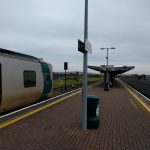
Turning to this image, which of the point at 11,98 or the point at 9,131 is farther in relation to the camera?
the point at 11,98

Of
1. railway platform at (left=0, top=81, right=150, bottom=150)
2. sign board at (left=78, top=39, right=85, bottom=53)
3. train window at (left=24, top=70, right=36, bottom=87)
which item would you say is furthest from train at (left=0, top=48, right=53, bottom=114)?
sign board at (left=78, top=39, right=85, bottom=53)

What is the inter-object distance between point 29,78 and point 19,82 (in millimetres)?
1701

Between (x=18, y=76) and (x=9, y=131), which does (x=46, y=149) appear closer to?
(x=9, y=131)

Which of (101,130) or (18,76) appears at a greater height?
Result: (18,76)

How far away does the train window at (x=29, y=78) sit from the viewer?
15535 millimetres

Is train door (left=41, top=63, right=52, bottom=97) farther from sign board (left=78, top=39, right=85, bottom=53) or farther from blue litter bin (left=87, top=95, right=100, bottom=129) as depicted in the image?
sign board (left=78, top=39, right=85, bottom=53)

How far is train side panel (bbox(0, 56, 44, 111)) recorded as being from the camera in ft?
42.5

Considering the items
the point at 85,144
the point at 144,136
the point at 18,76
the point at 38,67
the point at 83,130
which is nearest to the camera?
the point at 85,144

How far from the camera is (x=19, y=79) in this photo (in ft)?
47.6

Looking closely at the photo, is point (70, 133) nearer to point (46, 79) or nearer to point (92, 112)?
point (92, 112)

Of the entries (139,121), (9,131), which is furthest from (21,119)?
(139,121)

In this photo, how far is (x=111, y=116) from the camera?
42.2 ft

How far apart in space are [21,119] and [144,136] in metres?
4.63

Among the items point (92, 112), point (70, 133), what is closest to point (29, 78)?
point (92, 112)
